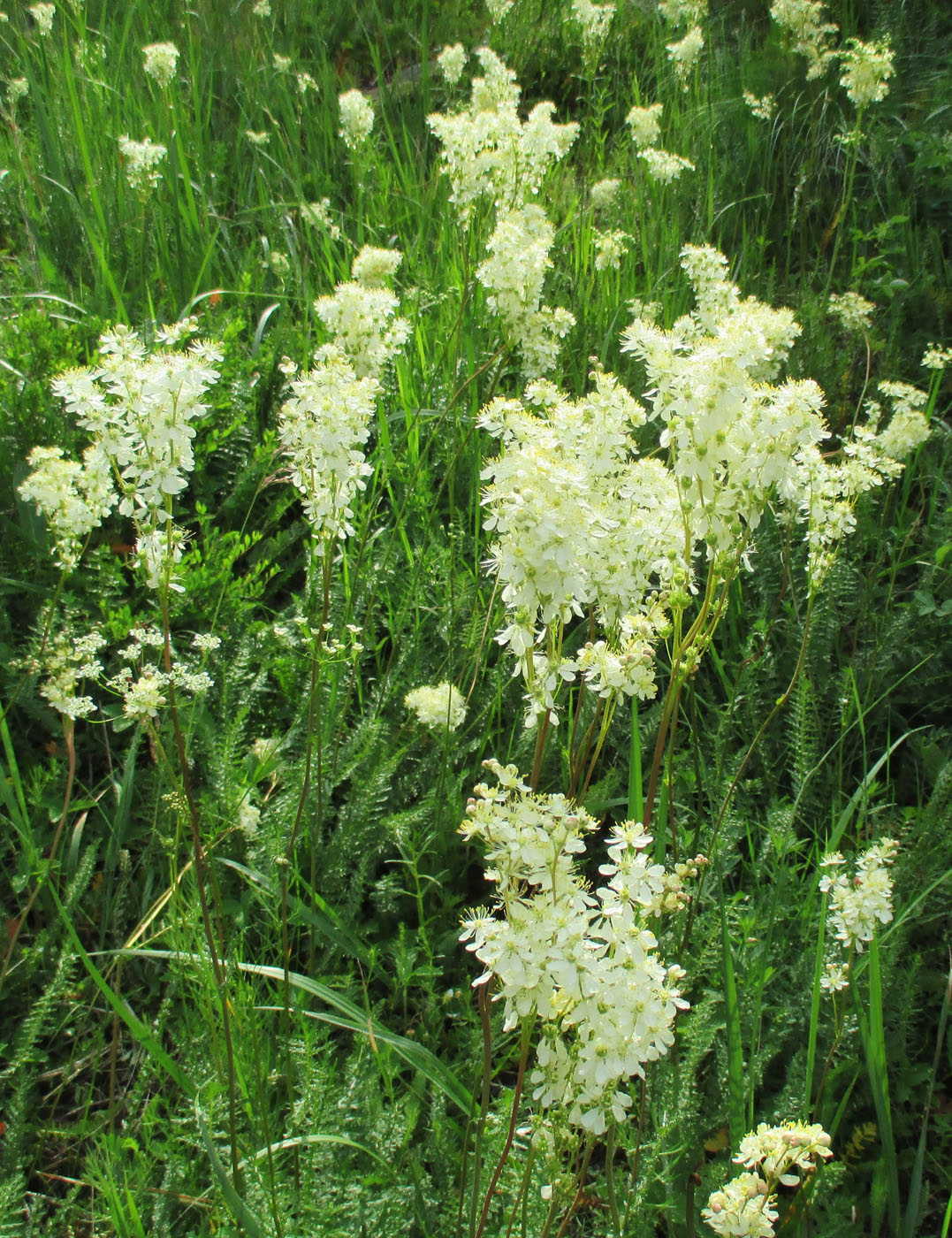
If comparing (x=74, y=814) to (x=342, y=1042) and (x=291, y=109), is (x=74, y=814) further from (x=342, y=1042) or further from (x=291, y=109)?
(x=291, y=109)

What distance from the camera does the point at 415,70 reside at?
7363 mm

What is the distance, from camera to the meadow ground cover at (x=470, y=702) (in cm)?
156

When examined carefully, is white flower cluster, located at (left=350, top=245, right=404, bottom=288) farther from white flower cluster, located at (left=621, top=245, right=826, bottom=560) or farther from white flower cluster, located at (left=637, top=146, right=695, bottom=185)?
white flower cluster, located at (left=637, top=146, right=695, bottom=185)

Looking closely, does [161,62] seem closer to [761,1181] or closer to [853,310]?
[853,310]

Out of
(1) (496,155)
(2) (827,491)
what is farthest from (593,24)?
(2) (827,491)

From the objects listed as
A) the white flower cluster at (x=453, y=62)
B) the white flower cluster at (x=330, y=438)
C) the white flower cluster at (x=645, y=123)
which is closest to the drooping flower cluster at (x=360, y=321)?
the white flower cluster at (x=330, y=438)

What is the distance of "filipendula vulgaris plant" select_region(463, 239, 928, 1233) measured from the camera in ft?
3.74

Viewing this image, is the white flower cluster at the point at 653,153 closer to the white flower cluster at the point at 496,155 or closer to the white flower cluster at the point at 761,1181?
the white flower cluster at the point at 496,155

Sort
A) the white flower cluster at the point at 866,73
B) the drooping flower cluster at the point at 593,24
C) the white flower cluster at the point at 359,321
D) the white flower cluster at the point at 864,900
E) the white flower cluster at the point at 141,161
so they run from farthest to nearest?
the drooping flower cluster at the point at 593,24 → the white flower cluster at the point at 141,161 → the white flower cluster at the point at 866,73 → the white flower cluster at the point at 359,321 → the white flower cluster at the point at 864,900

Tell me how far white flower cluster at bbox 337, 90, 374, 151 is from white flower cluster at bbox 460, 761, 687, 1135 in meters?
4.62

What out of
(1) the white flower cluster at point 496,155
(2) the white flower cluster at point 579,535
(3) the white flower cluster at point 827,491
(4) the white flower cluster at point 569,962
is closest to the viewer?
(4) the white flower cluster at point 569,962

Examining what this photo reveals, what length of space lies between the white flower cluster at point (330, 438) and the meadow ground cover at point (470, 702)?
1cm

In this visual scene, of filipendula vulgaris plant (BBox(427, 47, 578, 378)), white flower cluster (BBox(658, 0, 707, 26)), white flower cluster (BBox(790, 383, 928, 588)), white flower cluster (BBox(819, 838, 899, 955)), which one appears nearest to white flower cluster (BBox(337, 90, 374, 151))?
filipendula vulgaris plant (BBox(427, 47, 578, 378))

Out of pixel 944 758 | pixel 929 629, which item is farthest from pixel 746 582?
pixel 944 758
